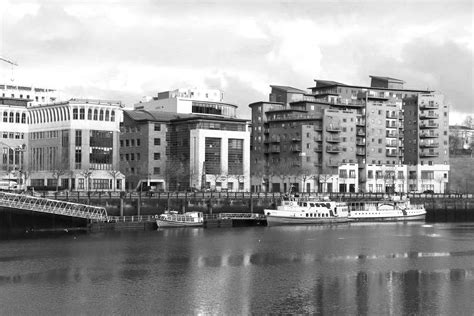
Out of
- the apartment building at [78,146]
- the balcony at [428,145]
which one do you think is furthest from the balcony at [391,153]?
the apartment building at [78,146]

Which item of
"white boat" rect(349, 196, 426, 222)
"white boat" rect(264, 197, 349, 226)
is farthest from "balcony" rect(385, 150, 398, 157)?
"white boat" rect(264, 197, 349, 226)

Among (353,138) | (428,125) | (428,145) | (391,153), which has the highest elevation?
(428,125)

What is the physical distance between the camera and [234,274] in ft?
194

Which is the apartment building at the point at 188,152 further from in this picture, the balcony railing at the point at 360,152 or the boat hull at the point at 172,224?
the boat hull at the point at 172,224

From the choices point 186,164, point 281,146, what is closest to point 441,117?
point 281,146

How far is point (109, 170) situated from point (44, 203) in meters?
46.4

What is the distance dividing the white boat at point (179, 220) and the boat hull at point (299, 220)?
1117 cm

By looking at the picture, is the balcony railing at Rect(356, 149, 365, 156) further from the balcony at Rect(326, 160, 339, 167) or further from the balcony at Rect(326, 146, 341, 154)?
the balcony at Rect(326, 160, 339, 167)

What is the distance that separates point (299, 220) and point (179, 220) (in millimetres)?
20532

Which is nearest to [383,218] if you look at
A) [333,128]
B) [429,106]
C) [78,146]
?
[333,128]

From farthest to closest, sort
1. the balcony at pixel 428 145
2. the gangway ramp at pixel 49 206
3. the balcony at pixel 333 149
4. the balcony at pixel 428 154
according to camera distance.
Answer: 1. the balcony at pixel 428 154
2. the balcony at pixel 428 145
3. the balcony at pixel 333 149
4. the gangway ramp at pixel 49 206

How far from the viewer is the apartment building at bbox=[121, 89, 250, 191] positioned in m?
145

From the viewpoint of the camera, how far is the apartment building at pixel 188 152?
475 feet

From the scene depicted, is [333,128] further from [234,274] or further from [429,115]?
[234,274]
